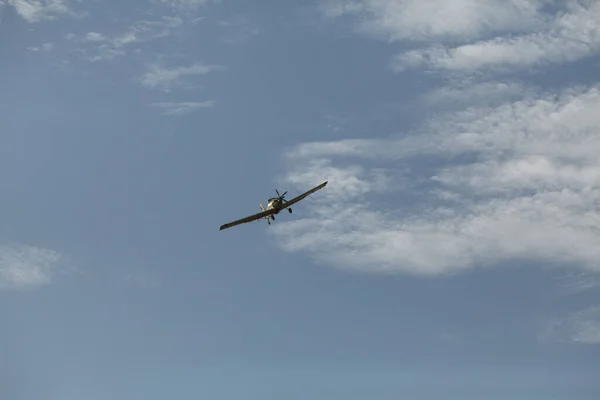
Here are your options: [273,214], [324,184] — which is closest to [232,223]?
[273,214]

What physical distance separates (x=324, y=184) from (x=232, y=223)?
27.0 meters

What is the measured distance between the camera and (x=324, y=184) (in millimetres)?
191500

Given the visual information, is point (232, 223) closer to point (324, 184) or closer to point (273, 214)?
point (273, 214)

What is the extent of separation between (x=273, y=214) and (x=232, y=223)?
41.4 ft

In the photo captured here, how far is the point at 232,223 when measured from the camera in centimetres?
19012

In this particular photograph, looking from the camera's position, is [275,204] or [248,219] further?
[248,219]

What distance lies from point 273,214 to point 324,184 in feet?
56.0

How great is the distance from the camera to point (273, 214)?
185000 millimetres
